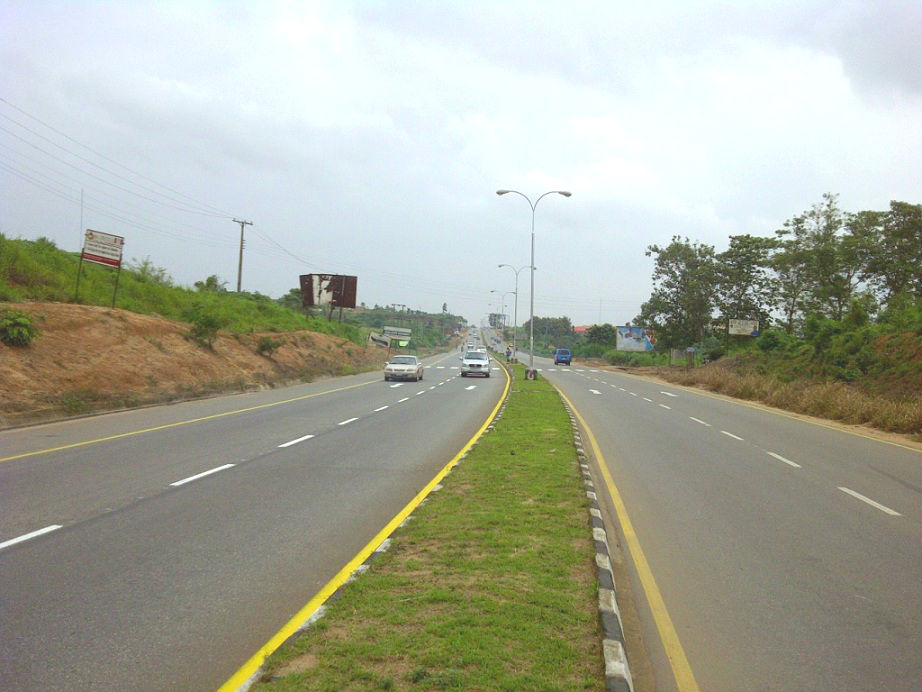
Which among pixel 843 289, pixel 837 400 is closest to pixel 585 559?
pixel 837 400

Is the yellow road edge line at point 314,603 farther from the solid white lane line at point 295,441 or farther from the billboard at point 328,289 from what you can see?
the billboard at point 328,289

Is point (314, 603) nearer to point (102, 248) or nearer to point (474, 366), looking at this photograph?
point (102, 248)

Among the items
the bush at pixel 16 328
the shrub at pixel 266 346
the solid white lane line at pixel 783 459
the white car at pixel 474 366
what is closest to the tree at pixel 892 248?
the white car at pixel 474 366

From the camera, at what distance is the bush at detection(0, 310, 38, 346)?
2083cm

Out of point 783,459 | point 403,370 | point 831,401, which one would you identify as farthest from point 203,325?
point 783,459

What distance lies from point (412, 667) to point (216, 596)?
2170 mm

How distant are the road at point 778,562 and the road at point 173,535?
295 cm

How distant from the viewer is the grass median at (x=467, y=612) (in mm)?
3965

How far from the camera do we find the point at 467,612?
4852 mm

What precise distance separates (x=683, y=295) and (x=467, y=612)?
5433cm

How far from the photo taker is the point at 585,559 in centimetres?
626

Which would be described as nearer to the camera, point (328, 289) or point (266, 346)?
point (266, 346)

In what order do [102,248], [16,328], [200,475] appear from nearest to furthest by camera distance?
[200,475] → [16,328] → [102,248]

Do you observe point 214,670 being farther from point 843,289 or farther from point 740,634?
point 843,289
